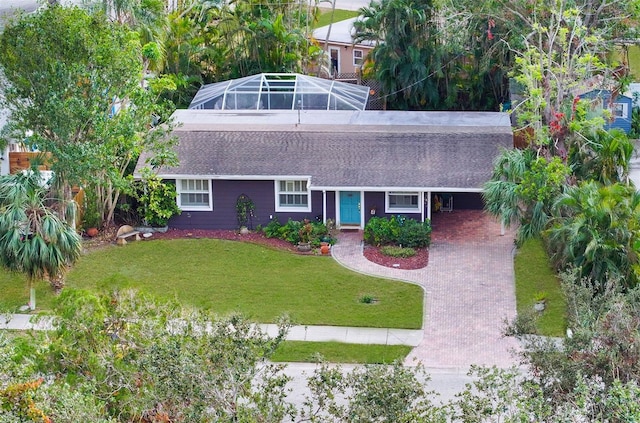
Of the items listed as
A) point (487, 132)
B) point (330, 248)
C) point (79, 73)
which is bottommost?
point (330, 248)

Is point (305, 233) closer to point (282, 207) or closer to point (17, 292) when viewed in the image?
point (282, 207)

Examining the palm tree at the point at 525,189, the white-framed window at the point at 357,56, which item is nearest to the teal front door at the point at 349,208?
the palm tree at the point at 525,189

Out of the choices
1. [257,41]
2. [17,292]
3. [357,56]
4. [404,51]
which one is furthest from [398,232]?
[357,56]

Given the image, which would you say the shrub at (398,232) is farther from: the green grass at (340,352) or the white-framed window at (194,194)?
the green grass at (340,352)

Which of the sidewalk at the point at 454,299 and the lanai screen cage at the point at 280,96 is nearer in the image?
the sidewalk at the point at 454,299

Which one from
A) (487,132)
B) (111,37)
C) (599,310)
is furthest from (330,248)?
(599,310)

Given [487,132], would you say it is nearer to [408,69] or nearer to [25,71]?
[408,69]
